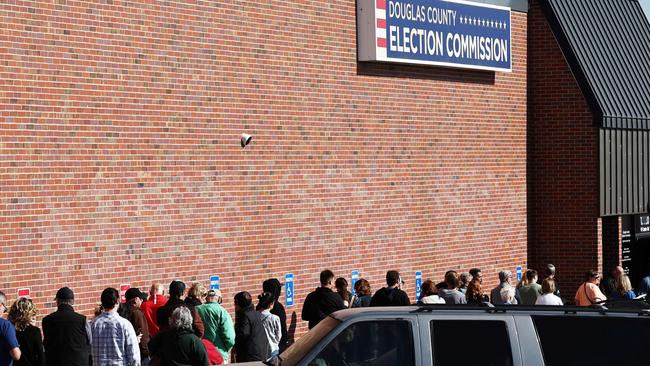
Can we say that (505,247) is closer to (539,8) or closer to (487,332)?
(539,8)

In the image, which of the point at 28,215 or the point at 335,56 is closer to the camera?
the point at 28,215

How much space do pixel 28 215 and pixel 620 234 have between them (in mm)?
14859

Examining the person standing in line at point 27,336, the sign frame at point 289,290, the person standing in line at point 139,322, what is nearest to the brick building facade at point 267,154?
the sign frame at point 289,290

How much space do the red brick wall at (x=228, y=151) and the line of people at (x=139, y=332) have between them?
1.57m

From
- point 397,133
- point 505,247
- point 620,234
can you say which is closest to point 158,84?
point 397,133

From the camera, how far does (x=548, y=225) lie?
24.9 metres

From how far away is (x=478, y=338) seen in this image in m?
9.53

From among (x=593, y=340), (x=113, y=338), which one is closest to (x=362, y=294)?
(x=113, y=338)

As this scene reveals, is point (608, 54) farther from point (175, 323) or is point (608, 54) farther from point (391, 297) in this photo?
point (175, 323)

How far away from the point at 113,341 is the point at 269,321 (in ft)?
7.67

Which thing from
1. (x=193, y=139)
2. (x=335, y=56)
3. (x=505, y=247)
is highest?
(x=335, y=56)

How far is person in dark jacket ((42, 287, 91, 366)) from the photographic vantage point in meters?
11.8

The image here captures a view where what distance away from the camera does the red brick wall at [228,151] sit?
14.2 m

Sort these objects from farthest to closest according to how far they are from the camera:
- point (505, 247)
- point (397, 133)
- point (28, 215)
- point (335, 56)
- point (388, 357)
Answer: point (505, 247), point (397, 133), point (335, 56), point (28, 215), point (388, 357)
